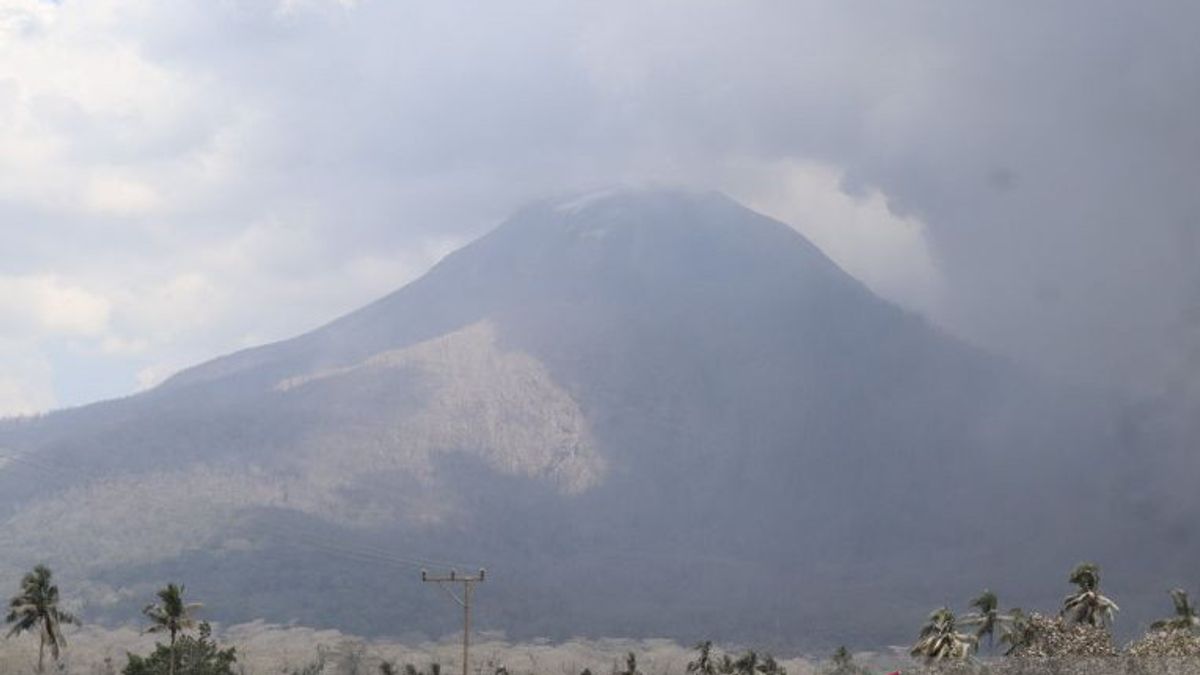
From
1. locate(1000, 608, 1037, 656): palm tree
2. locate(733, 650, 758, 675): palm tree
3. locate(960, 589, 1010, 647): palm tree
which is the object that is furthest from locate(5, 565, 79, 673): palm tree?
locate(1000, 608, 1037, 656): palm tree

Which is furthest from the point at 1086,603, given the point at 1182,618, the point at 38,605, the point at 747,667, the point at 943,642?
the point at 38,605

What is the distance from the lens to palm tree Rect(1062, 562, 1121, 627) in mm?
98000

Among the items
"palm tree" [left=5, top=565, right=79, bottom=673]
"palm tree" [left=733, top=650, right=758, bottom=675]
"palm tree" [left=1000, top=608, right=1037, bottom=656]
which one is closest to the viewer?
"palm tree" [left=1000, top=608, right=1037, bottom=656]

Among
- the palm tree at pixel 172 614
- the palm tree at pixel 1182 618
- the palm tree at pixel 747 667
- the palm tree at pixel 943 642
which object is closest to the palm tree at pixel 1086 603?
the palm tree at pixel 1182 618

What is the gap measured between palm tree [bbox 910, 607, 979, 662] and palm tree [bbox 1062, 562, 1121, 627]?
6498 millimetres

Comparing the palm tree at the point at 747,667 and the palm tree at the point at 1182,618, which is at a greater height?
the palm tree at the point at 1182,618

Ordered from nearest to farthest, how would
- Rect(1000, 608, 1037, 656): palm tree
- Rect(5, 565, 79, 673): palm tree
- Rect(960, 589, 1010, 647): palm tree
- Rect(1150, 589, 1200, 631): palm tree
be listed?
Rect(1000, 608, 1037, 656): palm tree
Rect(1150, 589, 1200, 631): palm tree
Rect(960, 589, 1010, 647): palm tree
Rect(5, 565, 79, 673): palm tree

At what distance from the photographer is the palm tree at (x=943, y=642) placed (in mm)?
94688

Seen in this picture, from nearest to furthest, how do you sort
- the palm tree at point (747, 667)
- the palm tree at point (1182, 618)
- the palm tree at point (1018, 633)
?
the palm tree at point (1018, 633), the palm tree at point (1182, 618), the palm tree at point (747, 667)

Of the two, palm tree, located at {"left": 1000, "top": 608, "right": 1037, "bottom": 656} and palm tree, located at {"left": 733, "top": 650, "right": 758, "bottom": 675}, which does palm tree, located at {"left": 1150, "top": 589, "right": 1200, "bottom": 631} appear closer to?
palm tree, located at {"left": 1000, "top": 608, "right": 1037, "bottom": 656}

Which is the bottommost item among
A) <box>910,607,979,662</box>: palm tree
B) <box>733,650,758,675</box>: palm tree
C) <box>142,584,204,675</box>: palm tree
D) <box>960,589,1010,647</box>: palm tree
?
<box>733,650,758,675</box>: palm tree

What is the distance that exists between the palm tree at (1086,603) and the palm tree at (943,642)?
650cm

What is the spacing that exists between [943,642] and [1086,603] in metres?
9.76

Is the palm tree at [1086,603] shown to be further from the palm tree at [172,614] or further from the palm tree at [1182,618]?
the palm tree at [172,614]
